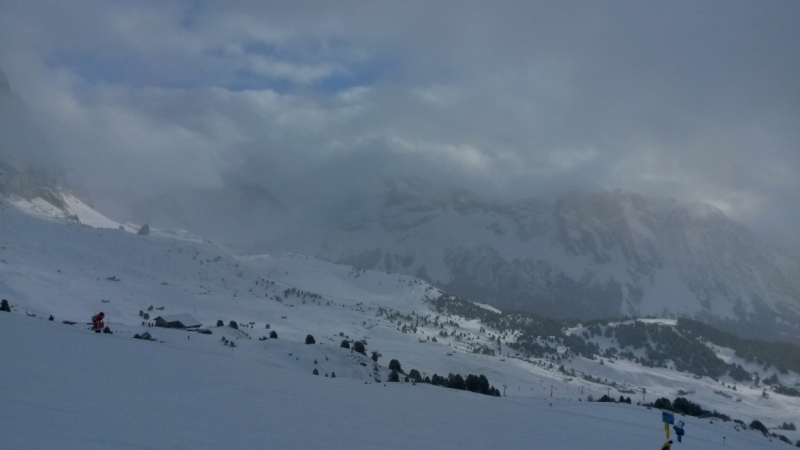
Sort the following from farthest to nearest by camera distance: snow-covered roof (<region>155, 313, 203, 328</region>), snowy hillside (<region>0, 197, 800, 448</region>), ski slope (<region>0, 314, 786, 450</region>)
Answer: snow-covered roof (<region>155, 313, 203, 328</region>), snowy hillside (<region>0, 197, 800, 448</region>), ski slope (<region>0, 314, 786, 450</region>)

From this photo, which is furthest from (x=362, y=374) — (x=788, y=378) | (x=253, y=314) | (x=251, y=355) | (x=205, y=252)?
(x=788, y=378)

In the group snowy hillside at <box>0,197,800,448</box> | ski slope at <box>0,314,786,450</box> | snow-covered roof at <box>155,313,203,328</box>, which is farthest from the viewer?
snow-covered roof at <box>155,313,203,328</box>

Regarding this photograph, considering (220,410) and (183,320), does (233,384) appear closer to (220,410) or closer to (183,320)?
(220,410)

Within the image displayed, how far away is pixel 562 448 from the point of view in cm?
2338

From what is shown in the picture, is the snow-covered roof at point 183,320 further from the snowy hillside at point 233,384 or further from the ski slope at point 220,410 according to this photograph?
the ski slope at point 220,410

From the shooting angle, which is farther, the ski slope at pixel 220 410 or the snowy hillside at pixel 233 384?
the snowy hillside at pixel 233 384

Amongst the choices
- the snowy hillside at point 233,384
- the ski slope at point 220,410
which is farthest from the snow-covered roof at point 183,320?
the ski slope at point 220,410

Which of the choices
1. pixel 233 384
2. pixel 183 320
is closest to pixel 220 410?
pixel 233 384

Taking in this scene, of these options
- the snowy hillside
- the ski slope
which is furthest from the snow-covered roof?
the ski slope

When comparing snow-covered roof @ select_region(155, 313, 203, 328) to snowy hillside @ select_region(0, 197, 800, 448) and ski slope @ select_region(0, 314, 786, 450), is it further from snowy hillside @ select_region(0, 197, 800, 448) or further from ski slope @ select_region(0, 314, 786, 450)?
ski slope @ select_region(0, 314, 786, 450)

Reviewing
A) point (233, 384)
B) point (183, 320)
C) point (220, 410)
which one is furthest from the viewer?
point (183, 320)

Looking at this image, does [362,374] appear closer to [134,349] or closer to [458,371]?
[134,349]

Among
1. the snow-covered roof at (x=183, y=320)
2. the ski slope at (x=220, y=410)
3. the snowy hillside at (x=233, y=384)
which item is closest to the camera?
the ski slope at (x=220, y=410)

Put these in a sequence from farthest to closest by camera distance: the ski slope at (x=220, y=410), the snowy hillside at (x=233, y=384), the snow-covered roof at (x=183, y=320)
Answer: the snow-covered roof at (x=183, y=320) < the snowy hillside at (x=233, y=384) < the ski slope at (x=220, y=410)
